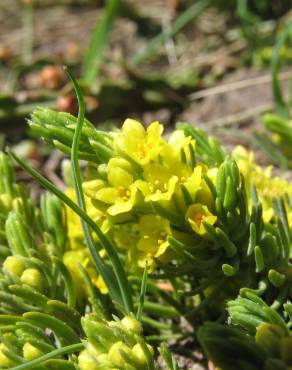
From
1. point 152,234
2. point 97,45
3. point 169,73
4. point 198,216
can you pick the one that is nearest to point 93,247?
point 152,234

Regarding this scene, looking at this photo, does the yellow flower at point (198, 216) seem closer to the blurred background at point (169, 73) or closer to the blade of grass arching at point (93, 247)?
the blade of grass arching at point (93, 247)

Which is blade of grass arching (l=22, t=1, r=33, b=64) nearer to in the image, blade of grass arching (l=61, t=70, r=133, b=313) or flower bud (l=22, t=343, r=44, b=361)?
blade of grass arching (l=61, t=70, r=133, b=313)

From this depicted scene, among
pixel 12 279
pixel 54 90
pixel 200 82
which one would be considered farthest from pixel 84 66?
pixel 12 279

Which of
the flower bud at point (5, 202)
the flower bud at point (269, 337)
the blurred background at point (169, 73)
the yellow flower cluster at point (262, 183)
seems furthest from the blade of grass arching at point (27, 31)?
the flower bud at point (269, 337)

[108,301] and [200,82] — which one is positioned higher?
[200,82]

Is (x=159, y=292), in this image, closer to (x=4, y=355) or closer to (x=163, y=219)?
(x=163, y=219)

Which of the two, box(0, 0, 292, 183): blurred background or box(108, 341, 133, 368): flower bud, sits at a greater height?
box(0, 0, 292, 183): blurred background

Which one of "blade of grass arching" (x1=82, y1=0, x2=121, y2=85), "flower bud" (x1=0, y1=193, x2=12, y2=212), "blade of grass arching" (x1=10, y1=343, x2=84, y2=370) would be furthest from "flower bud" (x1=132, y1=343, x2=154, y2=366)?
"blade of grass arching" (x1=82, y1=0, x2=121, y2=85)
